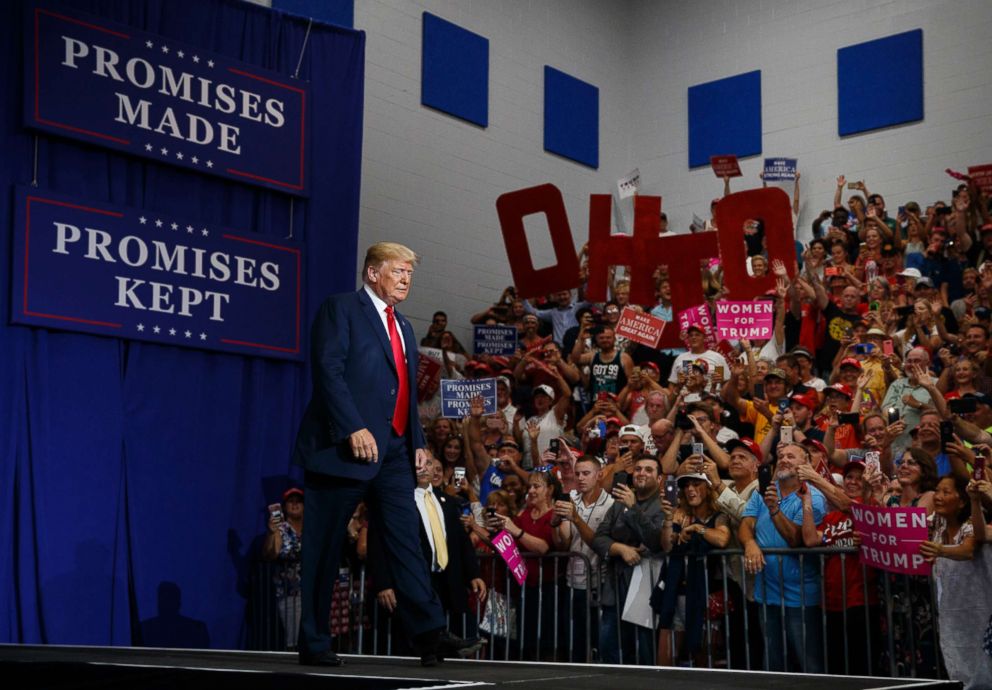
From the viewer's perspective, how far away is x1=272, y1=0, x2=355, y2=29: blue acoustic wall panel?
13223mm

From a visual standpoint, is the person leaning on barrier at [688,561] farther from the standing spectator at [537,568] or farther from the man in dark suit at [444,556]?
the man in dark suit at [444,556]

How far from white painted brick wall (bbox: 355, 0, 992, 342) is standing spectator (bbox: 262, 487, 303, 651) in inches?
175

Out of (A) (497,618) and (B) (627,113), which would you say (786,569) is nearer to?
(A) (497,618)

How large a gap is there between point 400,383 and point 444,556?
288 centimetres

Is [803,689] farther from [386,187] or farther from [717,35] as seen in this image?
[717,35]

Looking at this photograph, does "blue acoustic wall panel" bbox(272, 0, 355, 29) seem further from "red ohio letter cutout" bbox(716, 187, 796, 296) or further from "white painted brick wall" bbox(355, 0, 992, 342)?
"red ohio letter cutout" bbox(716, 187, 796, 296)

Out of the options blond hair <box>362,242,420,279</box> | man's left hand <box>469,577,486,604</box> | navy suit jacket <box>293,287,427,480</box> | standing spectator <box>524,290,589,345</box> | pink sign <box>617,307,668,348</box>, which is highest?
standing spectator <box>524,290,589,345</box>

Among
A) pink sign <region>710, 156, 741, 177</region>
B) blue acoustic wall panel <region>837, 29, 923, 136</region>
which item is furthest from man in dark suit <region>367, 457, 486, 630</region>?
blue acoustic wall panel <region>837, 29, 923, 136</region>

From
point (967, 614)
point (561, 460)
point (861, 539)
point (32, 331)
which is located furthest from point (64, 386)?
point (967, 614)

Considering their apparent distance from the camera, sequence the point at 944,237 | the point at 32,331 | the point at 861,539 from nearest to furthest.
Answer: the point at 861,539, the point at 32,331, the point at 944,237

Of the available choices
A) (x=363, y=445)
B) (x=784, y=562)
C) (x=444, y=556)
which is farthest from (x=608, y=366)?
(x=363, y=445)

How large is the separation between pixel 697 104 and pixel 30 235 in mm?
9627

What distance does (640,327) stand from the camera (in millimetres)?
10523

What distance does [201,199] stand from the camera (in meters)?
9.81
